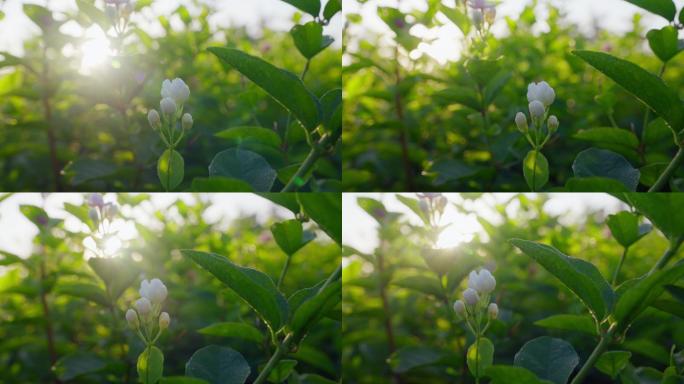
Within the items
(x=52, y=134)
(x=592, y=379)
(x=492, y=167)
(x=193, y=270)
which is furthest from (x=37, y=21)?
(x=592, y=379)

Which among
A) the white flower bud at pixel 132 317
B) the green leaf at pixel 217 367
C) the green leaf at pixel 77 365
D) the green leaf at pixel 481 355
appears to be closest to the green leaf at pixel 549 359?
the green leaf at pixel 481 355

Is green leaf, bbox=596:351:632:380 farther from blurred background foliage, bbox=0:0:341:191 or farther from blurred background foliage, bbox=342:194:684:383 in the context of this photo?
blurred background foliage, bbox=0:0:341:191

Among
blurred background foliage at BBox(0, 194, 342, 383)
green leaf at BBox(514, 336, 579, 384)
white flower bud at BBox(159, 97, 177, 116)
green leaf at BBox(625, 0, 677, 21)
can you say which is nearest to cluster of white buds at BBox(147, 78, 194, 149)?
white flower bud at BBox(159, 97, 177, 116)

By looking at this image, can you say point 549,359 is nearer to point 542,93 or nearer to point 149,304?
point 542,93

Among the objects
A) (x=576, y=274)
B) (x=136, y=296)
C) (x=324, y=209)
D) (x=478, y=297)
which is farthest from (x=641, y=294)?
(x=136, y=296)

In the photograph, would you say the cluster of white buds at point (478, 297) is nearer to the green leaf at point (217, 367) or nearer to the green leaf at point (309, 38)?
the green leaf at point (217, 367)
